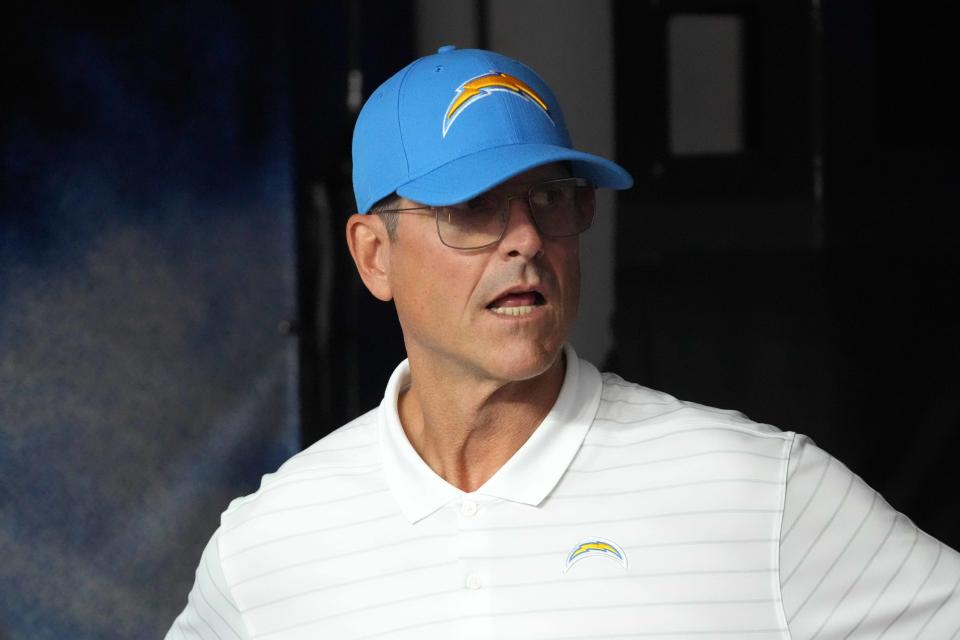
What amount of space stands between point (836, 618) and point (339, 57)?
69.4 inches

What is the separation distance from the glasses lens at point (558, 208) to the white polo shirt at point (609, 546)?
233 millimetres

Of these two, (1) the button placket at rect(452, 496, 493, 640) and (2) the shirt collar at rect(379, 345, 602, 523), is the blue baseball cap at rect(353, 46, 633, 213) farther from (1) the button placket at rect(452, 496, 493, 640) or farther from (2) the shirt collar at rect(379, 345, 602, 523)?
(1) the button placket at rect(452, 496, 493, 640)

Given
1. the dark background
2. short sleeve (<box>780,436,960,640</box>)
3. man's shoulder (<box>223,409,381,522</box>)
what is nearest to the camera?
short sleeve (<box>780,436,960,640</box>)

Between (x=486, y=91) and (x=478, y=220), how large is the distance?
0.65 feet

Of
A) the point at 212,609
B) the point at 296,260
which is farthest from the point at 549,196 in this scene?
the point at 296,260

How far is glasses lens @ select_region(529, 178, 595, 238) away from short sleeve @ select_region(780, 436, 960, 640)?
0.49 meters

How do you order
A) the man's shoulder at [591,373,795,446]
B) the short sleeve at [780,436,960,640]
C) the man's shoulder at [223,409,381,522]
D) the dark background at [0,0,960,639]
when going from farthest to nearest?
the dark background at [0,0,960,639]
the man's shoulder at [223,409,381,522]
the man's shoulder at [591,373,795,446]
the short sleeve at [780,436,960,640]

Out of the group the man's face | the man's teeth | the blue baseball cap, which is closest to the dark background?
the blue baseball cap

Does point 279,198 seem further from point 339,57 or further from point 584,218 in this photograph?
point 584,218

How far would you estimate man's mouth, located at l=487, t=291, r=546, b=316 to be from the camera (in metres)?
1.73

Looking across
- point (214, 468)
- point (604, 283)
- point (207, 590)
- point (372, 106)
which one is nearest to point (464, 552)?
point (207, 590)

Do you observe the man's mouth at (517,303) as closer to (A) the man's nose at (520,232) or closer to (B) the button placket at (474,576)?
(A) the man's nose at (520,232)

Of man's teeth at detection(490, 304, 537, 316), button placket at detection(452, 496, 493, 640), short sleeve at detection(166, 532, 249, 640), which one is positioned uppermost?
man's teeth at detection(490, 304, 537, 316)

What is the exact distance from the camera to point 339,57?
285cm
